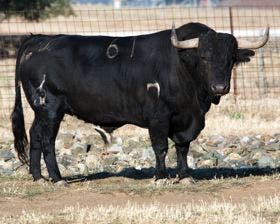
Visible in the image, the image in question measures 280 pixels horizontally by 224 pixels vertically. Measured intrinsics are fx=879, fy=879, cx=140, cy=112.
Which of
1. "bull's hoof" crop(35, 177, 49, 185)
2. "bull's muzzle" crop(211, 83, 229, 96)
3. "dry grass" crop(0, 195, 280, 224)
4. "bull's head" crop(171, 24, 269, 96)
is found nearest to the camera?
"dry grass" crop(0, 195, 280, 224)

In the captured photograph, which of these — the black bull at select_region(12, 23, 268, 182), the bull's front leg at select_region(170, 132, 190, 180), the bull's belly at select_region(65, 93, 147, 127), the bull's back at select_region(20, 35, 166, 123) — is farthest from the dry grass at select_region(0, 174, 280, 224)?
the bull's back at select_region(20, 35, 166, 123)

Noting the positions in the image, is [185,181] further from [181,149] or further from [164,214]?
[164,214]

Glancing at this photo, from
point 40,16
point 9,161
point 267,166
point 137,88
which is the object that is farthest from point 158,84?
point 40,16

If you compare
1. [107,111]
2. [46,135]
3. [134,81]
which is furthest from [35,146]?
[134,81]

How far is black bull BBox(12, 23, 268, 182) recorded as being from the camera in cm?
1152

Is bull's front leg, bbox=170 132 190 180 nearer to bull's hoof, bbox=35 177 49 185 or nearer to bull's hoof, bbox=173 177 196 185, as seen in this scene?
bull's hoof, bbox=173 177 196 185

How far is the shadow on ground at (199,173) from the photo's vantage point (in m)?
12.6

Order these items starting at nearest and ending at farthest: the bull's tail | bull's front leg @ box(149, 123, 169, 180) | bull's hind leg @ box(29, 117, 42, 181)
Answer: bull's front leg @ box(149, 123, 169, 180), bull's hind leg @ box(29, 117, 42, 181), the bull's tail

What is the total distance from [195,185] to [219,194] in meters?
0.69

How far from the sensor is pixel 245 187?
1127 cm

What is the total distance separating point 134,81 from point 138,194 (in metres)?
1.76

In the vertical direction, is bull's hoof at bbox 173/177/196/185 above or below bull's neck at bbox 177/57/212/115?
below

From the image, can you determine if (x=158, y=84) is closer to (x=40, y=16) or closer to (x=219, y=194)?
(x=219, y=194)

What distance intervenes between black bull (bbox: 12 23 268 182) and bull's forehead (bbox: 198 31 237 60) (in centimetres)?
1
